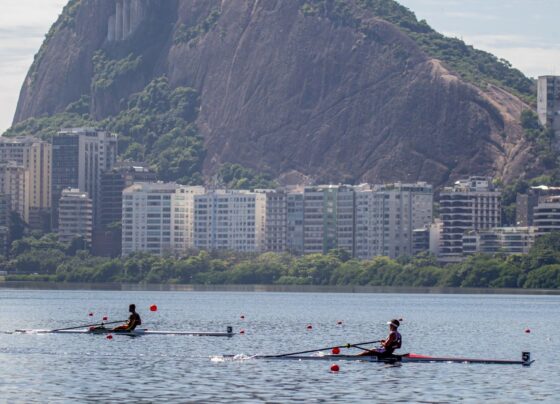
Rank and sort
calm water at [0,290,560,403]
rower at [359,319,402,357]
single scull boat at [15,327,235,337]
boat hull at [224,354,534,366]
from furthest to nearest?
1. single scull boat at [15,327,235,337]
2. boat hull at [224,354,534,366]
3. rower at [359,319,402,357]
4. calm water at [0,290,560,403]

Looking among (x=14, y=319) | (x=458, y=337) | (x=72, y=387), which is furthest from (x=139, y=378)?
(x=14, y=319)

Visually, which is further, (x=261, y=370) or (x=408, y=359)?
(x=408, y=359)

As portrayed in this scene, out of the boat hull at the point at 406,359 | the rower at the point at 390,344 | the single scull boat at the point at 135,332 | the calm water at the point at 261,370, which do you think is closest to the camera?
the calm water at the point at 261,370

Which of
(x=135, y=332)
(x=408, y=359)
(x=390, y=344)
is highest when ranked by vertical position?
(x=135, y=332)

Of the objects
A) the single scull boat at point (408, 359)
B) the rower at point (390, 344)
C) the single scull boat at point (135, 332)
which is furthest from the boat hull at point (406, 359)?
the single scull boat at point (135, 332)

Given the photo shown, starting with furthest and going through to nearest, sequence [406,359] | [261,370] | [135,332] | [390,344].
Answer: [135,332]
[406,359]
[390,344]
[261,370]

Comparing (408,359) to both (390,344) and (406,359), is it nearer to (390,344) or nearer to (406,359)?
(406,359)

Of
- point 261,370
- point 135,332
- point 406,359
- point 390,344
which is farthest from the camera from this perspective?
point 135,332

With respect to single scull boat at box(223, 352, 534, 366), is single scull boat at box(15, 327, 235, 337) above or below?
above

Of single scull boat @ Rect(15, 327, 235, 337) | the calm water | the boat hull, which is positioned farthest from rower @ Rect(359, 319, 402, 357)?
single scull boat @ Rect(15, 327, 235, 337)

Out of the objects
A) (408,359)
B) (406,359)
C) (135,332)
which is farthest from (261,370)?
(135,332)

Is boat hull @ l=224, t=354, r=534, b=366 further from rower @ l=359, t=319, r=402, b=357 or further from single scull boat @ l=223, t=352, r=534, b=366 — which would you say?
rower @ l=359, t=319, r=402, b=357

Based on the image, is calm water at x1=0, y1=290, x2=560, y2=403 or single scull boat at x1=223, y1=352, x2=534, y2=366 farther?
single scull boat at x1=223, y1=352, x2=534, y2=366

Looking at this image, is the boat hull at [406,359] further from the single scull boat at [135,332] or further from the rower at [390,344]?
the single scull boat at [135,332]
